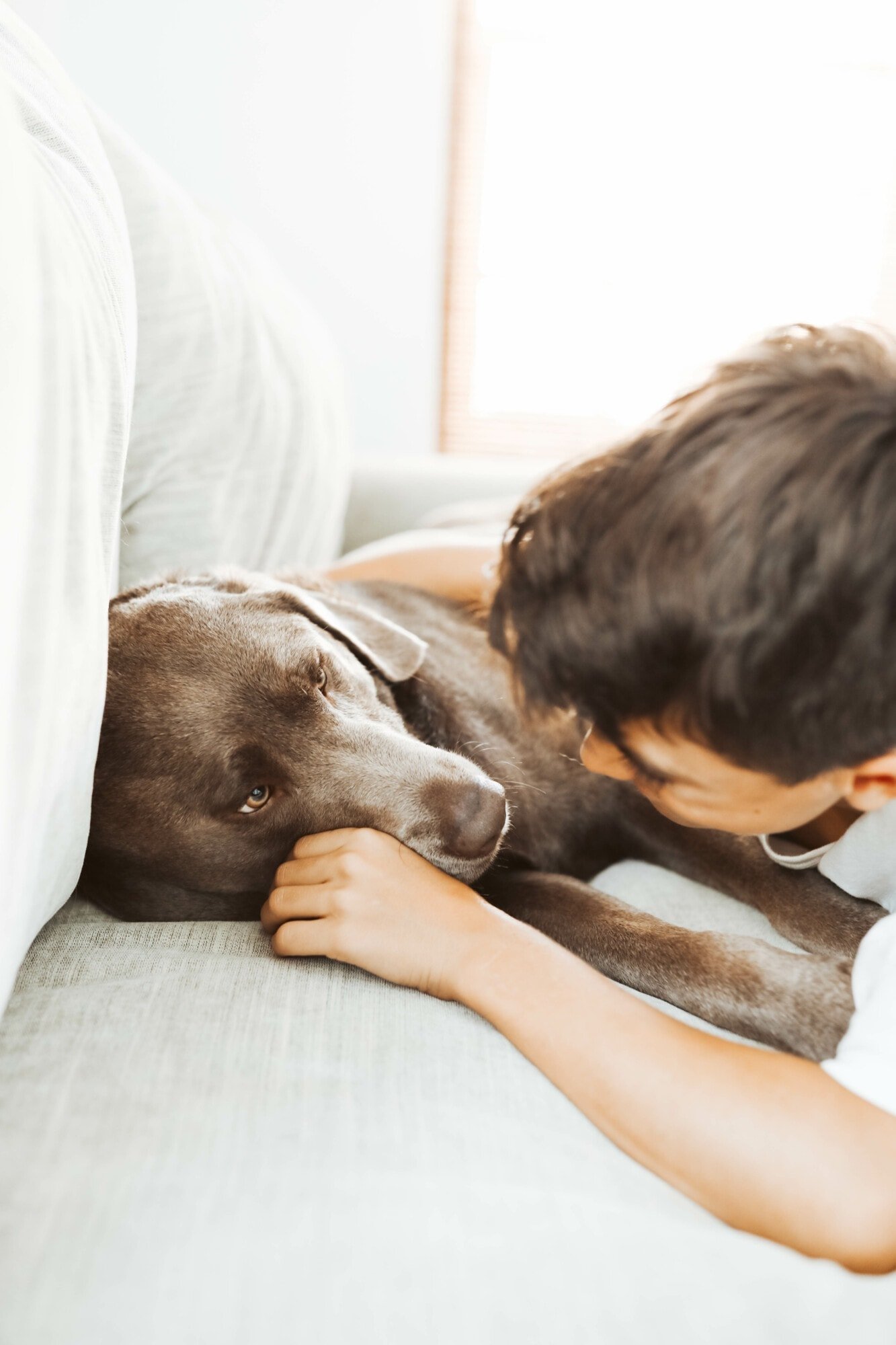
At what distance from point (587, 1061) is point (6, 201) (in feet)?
2.63

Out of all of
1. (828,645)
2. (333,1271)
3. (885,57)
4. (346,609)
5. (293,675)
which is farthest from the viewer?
(885,57)

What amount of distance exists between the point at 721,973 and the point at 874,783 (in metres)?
0.26

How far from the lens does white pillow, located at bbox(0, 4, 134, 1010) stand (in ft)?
2.37

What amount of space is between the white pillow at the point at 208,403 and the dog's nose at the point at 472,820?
58cm

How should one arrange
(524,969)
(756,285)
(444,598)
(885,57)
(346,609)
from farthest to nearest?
1. (756,285)
2. (885,57)
3. (444,598)
4. (346,609)
5. (524,969)

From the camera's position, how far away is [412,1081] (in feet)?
2.42

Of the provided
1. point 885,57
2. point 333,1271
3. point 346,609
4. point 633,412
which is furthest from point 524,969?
point 885,57

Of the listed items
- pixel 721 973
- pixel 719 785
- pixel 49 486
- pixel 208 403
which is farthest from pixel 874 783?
pixel 208 403

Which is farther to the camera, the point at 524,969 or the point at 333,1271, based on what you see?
the point at 524,969

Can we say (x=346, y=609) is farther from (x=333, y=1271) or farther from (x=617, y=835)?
(x=333, y=1271)

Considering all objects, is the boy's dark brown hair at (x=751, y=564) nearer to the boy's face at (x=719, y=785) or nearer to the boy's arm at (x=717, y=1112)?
the boy's face at (x=719, y=785)

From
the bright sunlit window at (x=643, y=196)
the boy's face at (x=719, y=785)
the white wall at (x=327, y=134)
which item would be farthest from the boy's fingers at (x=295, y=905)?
the bright sunlit window at (x=643, y=196)

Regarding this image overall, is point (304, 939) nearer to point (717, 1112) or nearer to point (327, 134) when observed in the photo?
point (717, 1112)

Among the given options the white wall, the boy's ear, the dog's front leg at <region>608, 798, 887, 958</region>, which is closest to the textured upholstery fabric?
the boy's ear
